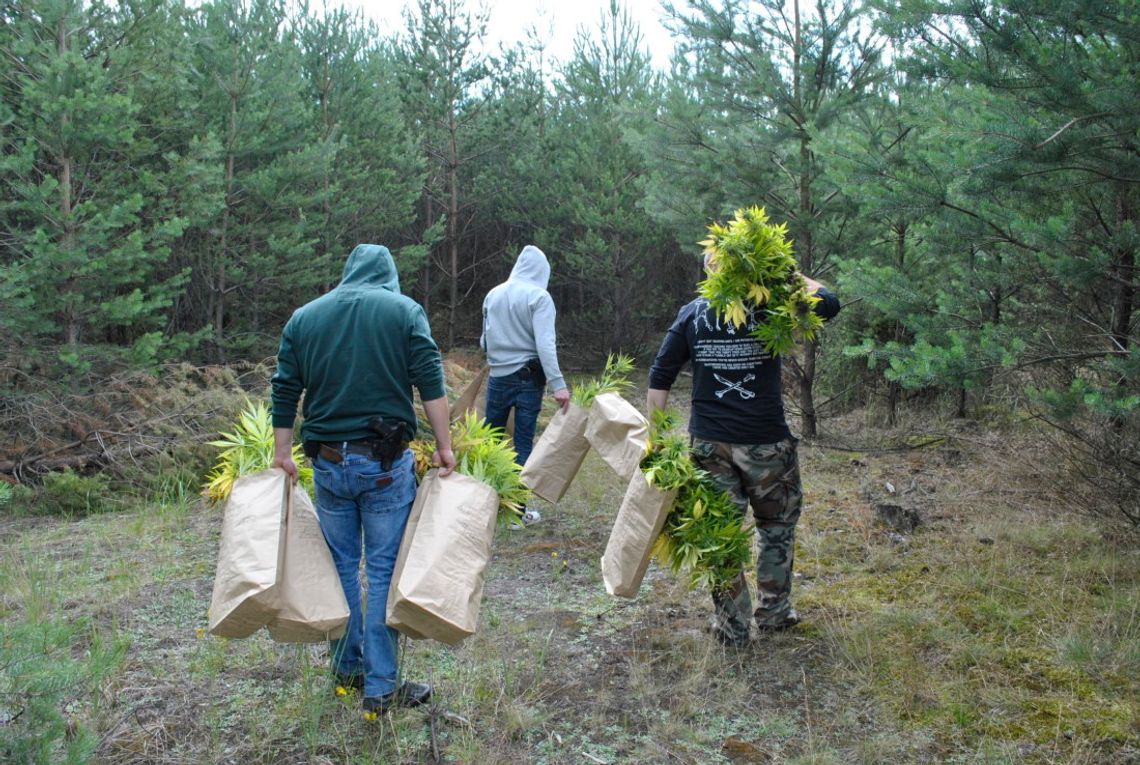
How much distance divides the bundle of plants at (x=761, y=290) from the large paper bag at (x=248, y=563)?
2.18 metres

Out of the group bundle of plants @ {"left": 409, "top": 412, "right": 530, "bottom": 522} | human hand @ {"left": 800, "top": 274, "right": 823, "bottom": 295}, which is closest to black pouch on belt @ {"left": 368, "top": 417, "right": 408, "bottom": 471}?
bundle of plants @ {"left": 409, "top": 412, "right": 530, "bottom": 522}

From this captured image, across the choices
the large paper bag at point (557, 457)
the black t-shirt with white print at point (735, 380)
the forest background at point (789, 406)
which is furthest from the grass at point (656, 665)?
the black t-shirt with white print at point (735, 380)

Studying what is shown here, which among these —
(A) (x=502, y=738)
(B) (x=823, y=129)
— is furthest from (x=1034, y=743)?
(B) (x=823, y=129)

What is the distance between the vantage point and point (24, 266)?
8633mm

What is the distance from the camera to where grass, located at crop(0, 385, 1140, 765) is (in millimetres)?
3365

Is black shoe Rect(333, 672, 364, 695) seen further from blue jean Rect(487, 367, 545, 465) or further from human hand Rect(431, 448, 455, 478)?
blue jean Rect(487, 367, 545, 465)

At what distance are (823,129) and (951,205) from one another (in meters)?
3.38

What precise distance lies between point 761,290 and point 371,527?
6.84ft

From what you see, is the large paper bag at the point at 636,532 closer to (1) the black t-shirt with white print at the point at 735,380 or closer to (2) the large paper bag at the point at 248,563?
(1) the black t-shirt with white print at the point at 735,380

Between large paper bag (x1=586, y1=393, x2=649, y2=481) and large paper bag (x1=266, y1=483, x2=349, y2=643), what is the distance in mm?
1865

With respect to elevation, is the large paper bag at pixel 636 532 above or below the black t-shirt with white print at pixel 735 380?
below

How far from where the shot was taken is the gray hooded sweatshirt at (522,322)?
6324 mm

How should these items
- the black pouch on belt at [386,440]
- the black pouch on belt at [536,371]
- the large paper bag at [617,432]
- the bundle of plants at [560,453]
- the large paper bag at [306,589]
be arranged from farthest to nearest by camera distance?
the black pouch on belt at [536,371] → the bundle of plants at [560,453] → the large paper bag at [617,432] → the black pouch on belt at [386,440] → the large paper bag at [306,589]

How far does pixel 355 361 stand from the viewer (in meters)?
3.54
